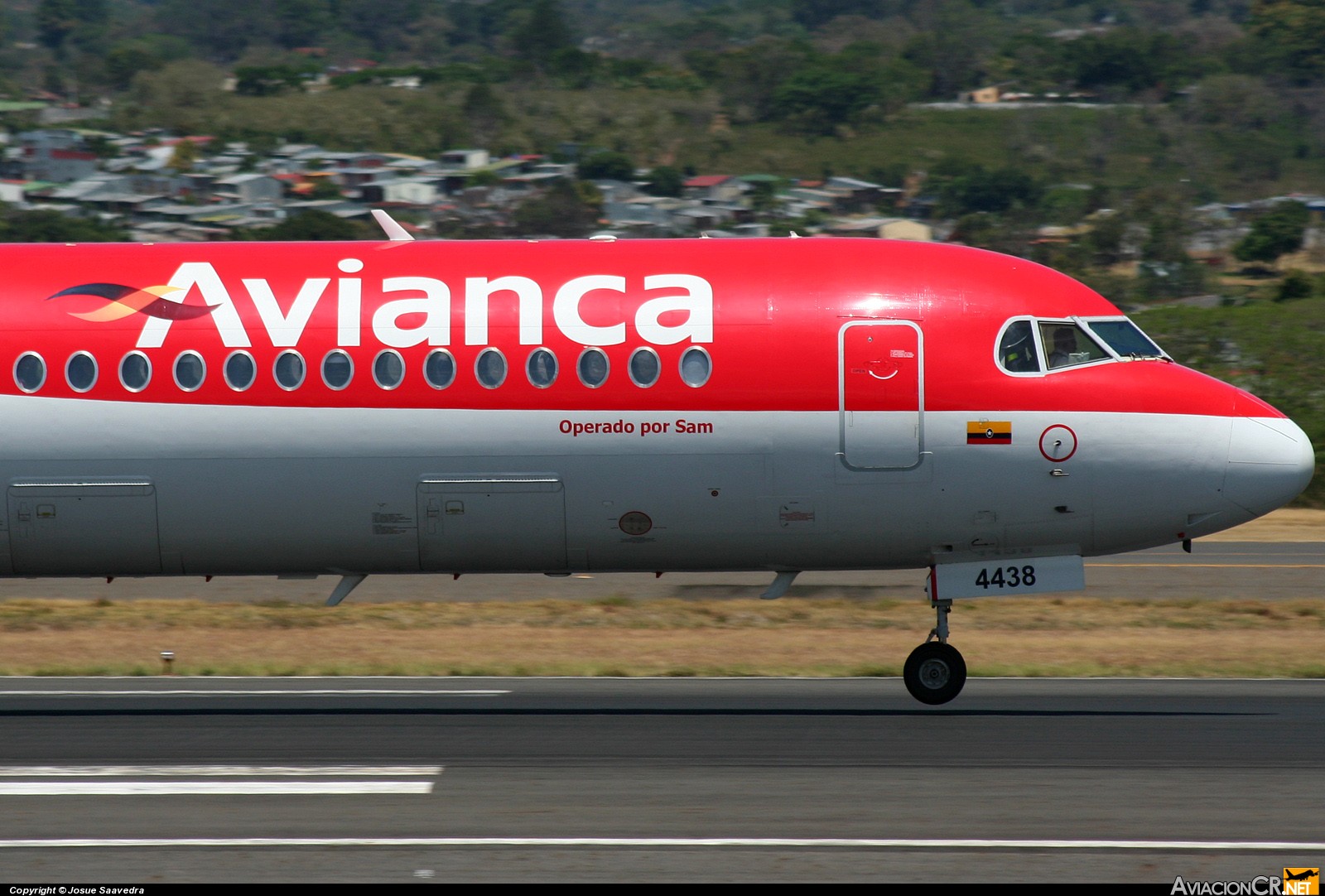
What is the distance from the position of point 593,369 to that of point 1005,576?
5.20 metres

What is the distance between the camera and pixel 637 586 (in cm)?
3127

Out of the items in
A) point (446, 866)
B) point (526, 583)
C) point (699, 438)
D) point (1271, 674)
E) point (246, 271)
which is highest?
point (246, 271)

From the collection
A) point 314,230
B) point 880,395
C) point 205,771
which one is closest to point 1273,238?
point 314,230

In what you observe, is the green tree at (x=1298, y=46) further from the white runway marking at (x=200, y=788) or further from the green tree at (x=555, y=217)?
the white runway marking at (x=200, y=788)

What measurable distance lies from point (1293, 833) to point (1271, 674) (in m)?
9.19

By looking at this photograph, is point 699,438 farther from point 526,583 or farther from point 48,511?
point 526,583

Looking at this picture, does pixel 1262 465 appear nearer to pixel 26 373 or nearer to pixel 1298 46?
pixel 26 373

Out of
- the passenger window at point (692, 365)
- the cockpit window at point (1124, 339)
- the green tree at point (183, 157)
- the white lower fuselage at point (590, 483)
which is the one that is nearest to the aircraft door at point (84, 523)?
the white lower fuselage at point (590, 483)

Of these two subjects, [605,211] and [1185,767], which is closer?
[1185,767]

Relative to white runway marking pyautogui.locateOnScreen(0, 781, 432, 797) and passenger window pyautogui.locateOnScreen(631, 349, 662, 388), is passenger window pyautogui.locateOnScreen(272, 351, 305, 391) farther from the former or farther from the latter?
white runway marking pyautogui.locateOnScreen(0, 781, 432, 797)

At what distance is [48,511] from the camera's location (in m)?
17.5

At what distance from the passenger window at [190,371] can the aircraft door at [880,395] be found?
695cm

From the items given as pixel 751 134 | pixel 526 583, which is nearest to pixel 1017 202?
pixel 751 134

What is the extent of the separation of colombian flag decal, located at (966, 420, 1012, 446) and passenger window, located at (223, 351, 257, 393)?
25.6 ft
